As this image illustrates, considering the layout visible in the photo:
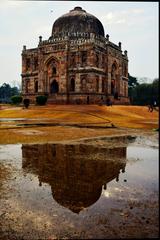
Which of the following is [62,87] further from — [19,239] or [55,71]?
[19,239]

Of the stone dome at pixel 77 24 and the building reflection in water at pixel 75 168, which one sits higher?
the stone dome at pixel 77 24

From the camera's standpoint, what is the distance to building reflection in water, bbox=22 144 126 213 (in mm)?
8148

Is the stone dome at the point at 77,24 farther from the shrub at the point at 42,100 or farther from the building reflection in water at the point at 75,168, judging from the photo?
the building reflection in water at the point at 75,168

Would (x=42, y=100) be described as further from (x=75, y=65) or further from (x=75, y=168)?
(x=75, y=168)

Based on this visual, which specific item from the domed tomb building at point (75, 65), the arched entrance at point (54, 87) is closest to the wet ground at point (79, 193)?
the domed tomb building at point (75, 65)

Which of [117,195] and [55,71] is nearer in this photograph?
[117,195]

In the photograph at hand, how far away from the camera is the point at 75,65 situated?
4697 cm

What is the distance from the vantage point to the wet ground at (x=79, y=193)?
227 inches

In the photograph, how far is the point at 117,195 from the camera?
804 cm

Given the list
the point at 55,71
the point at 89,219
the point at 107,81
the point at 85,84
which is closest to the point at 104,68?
the point at 107,81

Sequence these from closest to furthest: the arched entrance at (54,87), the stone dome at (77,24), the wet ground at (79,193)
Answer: the wet ground at (79,193)
the stone dome at (77,24)
the arched entrance at (54,87)

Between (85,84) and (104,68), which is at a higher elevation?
(104,68)

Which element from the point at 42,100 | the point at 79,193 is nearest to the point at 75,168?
the point at 79,193

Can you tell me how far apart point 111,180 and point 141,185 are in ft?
3.87
